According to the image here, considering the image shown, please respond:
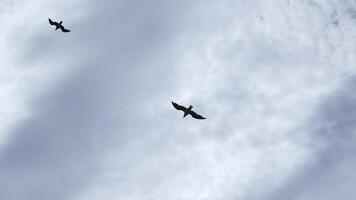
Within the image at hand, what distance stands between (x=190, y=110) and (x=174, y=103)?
3.68m

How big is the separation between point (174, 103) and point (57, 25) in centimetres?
3987

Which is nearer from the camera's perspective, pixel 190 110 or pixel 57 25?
pixel 190 110

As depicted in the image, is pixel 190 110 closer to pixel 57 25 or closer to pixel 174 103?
pixel 174 103

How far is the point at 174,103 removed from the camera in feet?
331

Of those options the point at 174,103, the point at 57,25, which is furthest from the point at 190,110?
the point at 57,25

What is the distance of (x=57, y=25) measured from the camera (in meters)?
125

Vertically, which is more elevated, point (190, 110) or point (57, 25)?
point (57, 25)

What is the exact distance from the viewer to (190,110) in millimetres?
99000

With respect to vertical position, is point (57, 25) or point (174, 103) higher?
point (57, 25)

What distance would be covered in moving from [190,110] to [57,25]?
43.5 metres

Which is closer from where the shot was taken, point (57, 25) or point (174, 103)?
point (174, 103)
